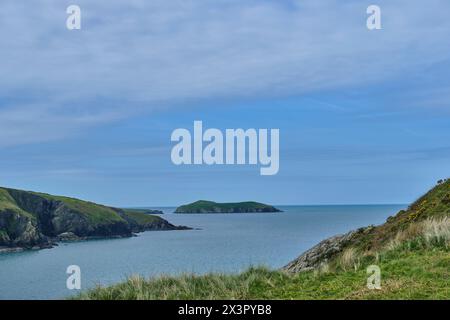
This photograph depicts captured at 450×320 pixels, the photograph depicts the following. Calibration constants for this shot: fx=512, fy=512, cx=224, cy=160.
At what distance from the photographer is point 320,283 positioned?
1811 cm

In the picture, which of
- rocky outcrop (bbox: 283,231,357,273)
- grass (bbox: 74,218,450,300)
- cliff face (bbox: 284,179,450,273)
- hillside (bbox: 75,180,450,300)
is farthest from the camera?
rocky outcrop (bbox: 283,231,357,273)

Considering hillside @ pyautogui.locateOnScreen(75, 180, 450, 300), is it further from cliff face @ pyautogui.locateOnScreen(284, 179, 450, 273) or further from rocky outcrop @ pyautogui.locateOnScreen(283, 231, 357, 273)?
rocky outcrop @ pyautogui.locateOnScreen(283, 231, 357, 273)

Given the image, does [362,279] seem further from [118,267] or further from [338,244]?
[118,267]

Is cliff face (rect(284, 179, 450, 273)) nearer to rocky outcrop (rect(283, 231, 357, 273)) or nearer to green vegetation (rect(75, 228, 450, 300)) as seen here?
rocky outcrop (rect(283, 231, 357, 273))

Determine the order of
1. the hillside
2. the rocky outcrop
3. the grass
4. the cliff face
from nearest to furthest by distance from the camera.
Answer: the grass < the hillside < the cliff face < the rocky outcrop

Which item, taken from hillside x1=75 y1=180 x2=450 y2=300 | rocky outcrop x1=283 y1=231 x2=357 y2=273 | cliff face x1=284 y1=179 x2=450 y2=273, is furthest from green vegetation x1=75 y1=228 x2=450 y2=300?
rocky outcrop x1=283 y1=231 x2=357 y2=273

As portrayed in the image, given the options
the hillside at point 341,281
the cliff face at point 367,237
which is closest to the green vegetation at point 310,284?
the hillside at point 341,281

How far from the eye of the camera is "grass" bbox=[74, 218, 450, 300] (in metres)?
15.8

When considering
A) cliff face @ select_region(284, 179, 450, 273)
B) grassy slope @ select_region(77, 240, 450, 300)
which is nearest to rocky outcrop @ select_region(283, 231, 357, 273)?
cliff face @ select_region(284, 179, 450, 273)

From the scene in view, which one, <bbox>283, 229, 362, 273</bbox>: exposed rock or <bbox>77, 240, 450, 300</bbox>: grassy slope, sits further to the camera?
<bbox>283, 229, 362, 273</bbox>: exposed rock

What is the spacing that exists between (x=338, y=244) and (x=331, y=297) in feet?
53.3

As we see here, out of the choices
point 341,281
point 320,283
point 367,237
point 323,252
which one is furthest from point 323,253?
point 341,281

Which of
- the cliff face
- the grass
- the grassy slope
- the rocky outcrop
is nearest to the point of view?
the grassy slope
